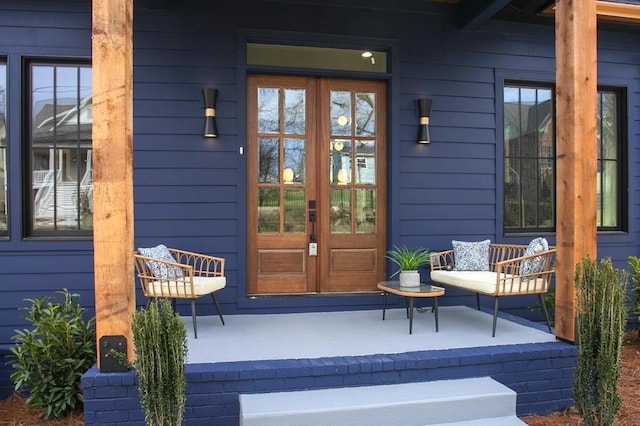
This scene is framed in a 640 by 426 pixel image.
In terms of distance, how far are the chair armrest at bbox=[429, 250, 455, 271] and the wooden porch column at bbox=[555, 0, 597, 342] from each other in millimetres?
1291

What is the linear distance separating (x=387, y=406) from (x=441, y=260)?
7.62 feet

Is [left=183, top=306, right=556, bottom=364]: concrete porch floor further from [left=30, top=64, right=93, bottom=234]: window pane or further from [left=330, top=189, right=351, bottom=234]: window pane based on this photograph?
[left=30, top=64, right=93, bottom=234]: window pane

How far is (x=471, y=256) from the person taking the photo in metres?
4.55

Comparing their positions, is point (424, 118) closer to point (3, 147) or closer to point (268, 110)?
point (268, 110)

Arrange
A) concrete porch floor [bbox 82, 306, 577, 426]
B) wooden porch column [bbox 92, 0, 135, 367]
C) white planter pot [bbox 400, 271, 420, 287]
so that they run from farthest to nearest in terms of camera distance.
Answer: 1. white planter pot [bbox 400, 271, 420, 287]
2. concrete porch floor [bbox 82, 306, 577, 426]
3. wooden porch column [bbox 92, 0, 135, 367]

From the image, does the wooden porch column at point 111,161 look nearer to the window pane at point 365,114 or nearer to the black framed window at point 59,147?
the black framed window at point 59,147

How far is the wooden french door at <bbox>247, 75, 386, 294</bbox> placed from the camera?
4.60 metres

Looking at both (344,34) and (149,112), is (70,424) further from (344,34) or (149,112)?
(344,34)

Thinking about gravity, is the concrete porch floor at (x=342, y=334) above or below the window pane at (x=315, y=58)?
below

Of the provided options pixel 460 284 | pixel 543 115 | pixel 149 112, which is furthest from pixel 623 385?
pixel 149 112

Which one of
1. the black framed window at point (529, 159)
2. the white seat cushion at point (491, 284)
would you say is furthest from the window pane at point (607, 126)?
the white seat cushion at point (491, 284)

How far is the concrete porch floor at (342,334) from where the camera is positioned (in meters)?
3.20

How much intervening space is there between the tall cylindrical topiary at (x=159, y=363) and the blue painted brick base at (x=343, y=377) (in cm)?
44

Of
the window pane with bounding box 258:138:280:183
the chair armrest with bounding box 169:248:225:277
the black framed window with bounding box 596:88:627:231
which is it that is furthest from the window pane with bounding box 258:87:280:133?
the black framed window with bounding box 596:88:627:231
